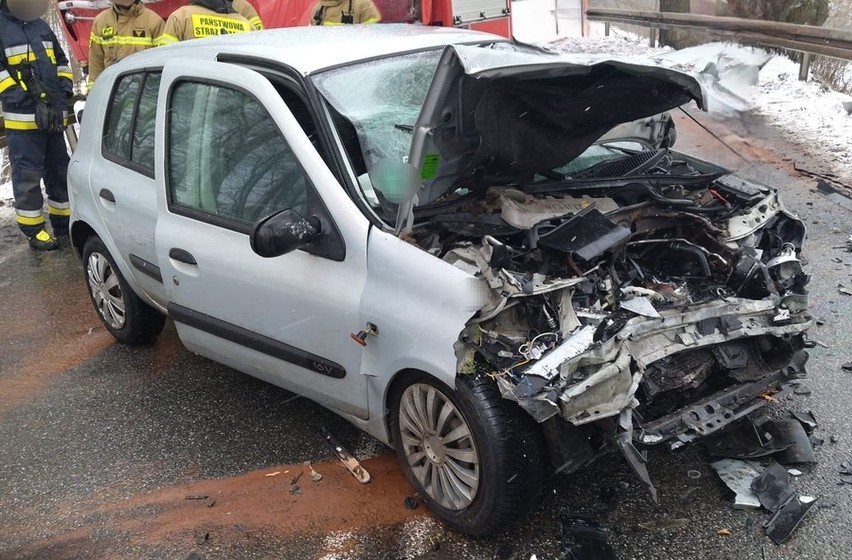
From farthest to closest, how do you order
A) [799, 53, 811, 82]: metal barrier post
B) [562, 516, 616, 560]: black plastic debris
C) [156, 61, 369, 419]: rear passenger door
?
[799, 53, 811, 82]: metal barrier post → [156, 61, 369, 419]: rear passenger door → [562, 516, 616, 560]: black plastic debris

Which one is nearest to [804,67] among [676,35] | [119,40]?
[676,35]

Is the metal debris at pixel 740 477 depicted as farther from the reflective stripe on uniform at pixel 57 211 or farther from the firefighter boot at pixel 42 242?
the reflective stripe on uniform at pixel 57 211

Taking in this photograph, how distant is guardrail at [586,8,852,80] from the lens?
7.75 m

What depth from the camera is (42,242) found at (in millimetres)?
7066

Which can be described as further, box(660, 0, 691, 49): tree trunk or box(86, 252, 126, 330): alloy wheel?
box(660, 0, 691, 49): tree trunk

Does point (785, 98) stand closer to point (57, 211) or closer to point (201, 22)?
point (201, 22)

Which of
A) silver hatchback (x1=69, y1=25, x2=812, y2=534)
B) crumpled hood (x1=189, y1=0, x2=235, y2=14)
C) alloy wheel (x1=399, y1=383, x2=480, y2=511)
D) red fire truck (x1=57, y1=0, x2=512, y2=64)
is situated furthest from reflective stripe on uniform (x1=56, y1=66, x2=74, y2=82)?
alloy wheel (x1=399, y1=383, x2=480, y2=511)

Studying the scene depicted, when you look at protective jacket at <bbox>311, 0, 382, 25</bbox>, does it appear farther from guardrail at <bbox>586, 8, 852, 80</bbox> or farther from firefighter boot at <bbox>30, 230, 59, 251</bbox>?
guardrail at <bbox>586, 8, 852, 80</bbox>

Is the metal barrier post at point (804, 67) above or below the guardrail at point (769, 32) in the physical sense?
below

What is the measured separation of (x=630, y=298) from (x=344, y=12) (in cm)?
511

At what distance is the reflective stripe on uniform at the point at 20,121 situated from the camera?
6.84 m

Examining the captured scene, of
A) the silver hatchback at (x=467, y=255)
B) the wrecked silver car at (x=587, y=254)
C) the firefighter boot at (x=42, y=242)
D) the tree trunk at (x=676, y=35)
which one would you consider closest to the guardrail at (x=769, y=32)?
the tree trunk at (x=676, y=35)

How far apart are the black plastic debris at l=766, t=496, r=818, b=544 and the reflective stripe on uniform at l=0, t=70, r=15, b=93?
6.86 meters

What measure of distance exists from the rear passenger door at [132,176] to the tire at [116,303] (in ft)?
0.95
